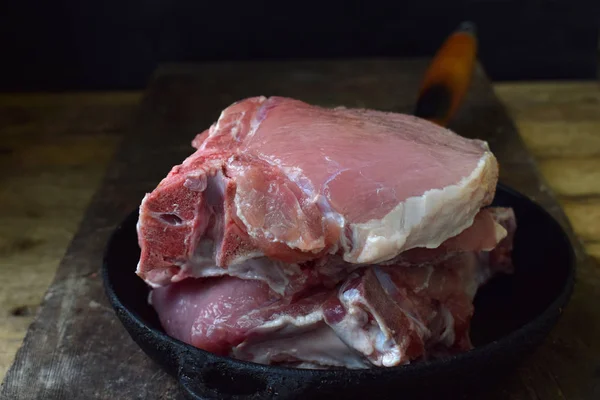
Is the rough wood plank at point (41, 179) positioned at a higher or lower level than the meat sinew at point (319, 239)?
lower

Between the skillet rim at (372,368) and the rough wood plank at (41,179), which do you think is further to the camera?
the rough wood plank at (41,179)

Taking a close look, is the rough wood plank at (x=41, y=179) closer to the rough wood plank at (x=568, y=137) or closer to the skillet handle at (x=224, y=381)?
the skillet handle at (x=224, y=381)

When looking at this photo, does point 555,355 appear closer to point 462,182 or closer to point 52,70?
point 462,182

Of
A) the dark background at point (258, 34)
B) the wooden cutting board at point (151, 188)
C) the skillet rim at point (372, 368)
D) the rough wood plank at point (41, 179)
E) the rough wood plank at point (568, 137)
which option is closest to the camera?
the skillet rim at point (372, 368)

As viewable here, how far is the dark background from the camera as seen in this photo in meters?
2.27

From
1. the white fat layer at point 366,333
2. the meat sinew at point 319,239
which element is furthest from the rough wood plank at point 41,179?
the white fat layer at point 366,333

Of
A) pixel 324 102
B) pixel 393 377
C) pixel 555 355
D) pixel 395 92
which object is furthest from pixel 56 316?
pixel 395 92

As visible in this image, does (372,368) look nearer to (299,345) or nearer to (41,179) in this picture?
(299,345)

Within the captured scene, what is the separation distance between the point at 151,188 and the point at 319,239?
88cm

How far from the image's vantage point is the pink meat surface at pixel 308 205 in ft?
2.86

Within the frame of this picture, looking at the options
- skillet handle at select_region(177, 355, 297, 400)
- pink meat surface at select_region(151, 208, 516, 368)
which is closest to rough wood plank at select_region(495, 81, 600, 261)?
pink meat surface at select_region(151, 208, 516, 368)

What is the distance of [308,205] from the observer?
0.88 meters

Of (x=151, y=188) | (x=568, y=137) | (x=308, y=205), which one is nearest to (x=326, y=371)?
(x=308, y=205)

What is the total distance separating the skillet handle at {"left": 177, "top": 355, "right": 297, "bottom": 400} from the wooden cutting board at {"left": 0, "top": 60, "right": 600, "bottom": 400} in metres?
0.18
